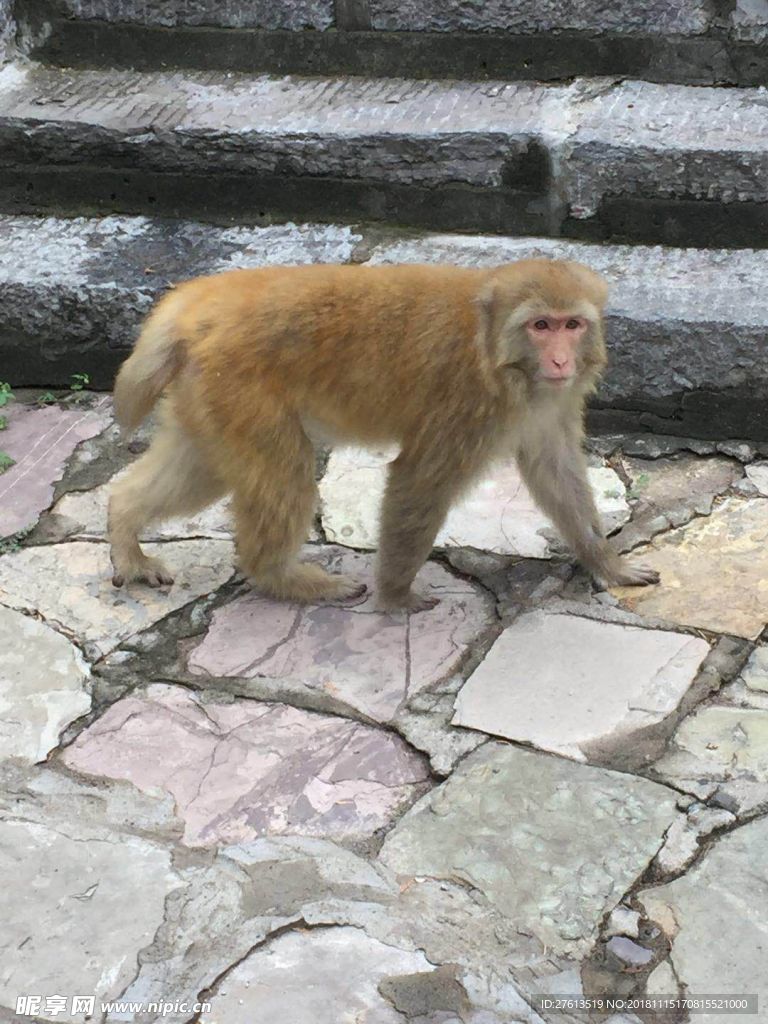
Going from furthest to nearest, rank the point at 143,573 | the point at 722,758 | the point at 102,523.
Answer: the point at 102,523
the point at 143,573
the point at 722,758

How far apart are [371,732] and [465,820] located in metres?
0.49

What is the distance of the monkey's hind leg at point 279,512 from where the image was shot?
3.90 m

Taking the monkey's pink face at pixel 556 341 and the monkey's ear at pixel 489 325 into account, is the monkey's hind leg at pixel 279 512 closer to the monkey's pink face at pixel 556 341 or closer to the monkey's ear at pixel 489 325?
the monkey's ear at pixel 489 325

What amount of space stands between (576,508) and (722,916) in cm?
164

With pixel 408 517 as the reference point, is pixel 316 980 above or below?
below

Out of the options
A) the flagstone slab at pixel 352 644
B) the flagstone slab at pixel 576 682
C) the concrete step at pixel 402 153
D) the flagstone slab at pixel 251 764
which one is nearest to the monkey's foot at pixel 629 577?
the flagstone slab at pixel 576 682

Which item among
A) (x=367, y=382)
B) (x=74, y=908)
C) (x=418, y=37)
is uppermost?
(x=418, y=37)

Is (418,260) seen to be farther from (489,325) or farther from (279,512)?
(279,512)

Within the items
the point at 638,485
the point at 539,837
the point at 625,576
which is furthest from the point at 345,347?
the point at 539,837

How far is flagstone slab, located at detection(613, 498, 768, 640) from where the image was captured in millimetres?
4016

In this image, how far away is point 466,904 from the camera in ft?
9.67

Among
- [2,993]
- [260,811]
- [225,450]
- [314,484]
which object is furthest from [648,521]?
[2,993]

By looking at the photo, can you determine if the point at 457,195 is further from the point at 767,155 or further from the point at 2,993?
the point at 2,993

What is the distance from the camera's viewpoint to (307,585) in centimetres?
421
